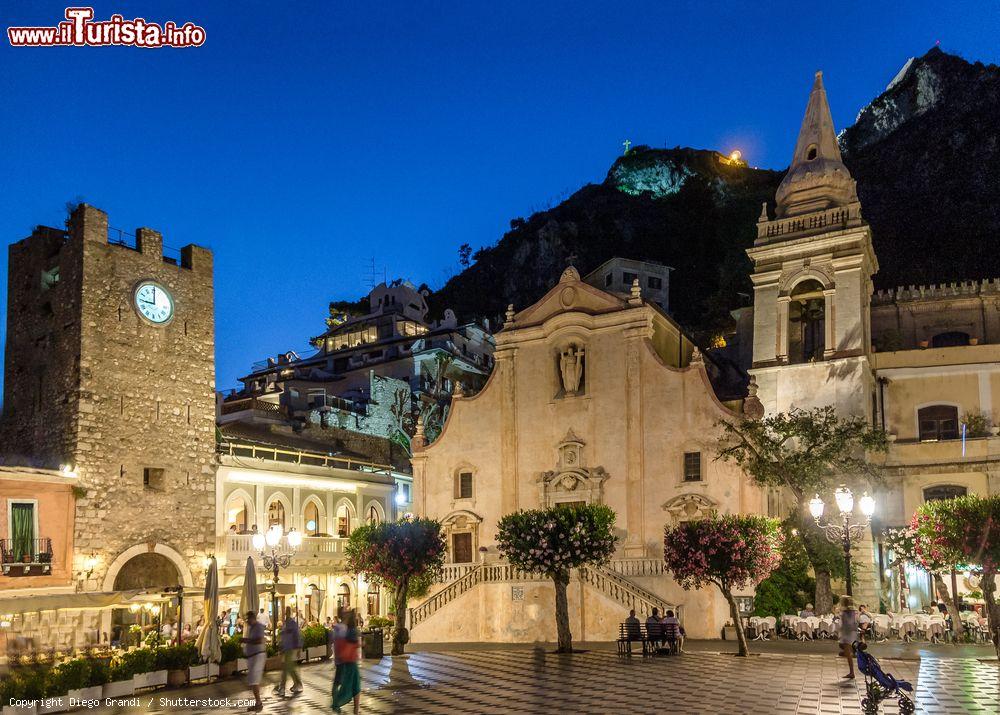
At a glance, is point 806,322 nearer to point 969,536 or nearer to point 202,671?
point 969,536

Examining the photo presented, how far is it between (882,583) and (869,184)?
5462cm

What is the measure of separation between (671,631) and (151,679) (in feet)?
43.6

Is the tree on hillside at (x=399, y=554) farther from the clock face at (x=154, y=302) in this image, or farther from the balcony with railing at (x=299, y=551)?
the clock face at (x=154, y=302)

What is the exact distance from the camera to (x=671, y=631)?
1053 inches

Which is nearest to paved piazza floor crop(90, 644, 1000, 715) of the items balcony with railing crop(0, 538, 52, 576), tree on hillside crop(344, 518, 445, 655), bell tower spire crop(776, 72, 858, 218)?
tree on hillside crop(344, 518, 445, 655)

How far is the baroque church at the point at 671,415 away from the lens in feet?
116

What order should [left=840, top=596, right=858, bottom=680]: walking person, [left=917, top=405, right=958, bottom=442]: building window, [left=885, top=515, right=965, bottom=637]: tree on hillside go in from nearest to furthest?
[left=840, top=596, right=858, bottom=680]: walking person
[left=885, top=515, right=965, bottom=637]: tree on hillside
[left=917, top=405, right=958, bottom=442]: building window

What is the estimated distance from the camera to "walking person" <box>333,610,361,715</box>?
16719mm

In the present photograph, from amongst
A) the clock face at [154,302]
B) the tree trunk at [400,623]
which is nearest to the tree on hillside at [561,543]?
the tree trunk at [400,623]

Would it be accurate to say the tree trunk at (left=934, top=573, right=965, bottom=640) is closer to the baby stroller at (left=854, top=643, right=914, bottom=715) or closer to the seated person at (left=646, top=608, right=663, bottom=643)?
the seated person at (left=646, top=608, right=663, bottom=643)

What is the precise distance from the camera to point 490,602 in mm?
34969

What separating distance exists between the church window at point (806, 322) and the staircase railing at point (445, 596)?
15.9 metres

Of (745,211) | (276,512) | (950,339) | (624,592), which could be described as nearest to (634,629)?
(624,592)

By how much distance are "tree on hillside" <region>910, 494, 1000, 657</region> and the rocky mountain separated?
39.6 meters
